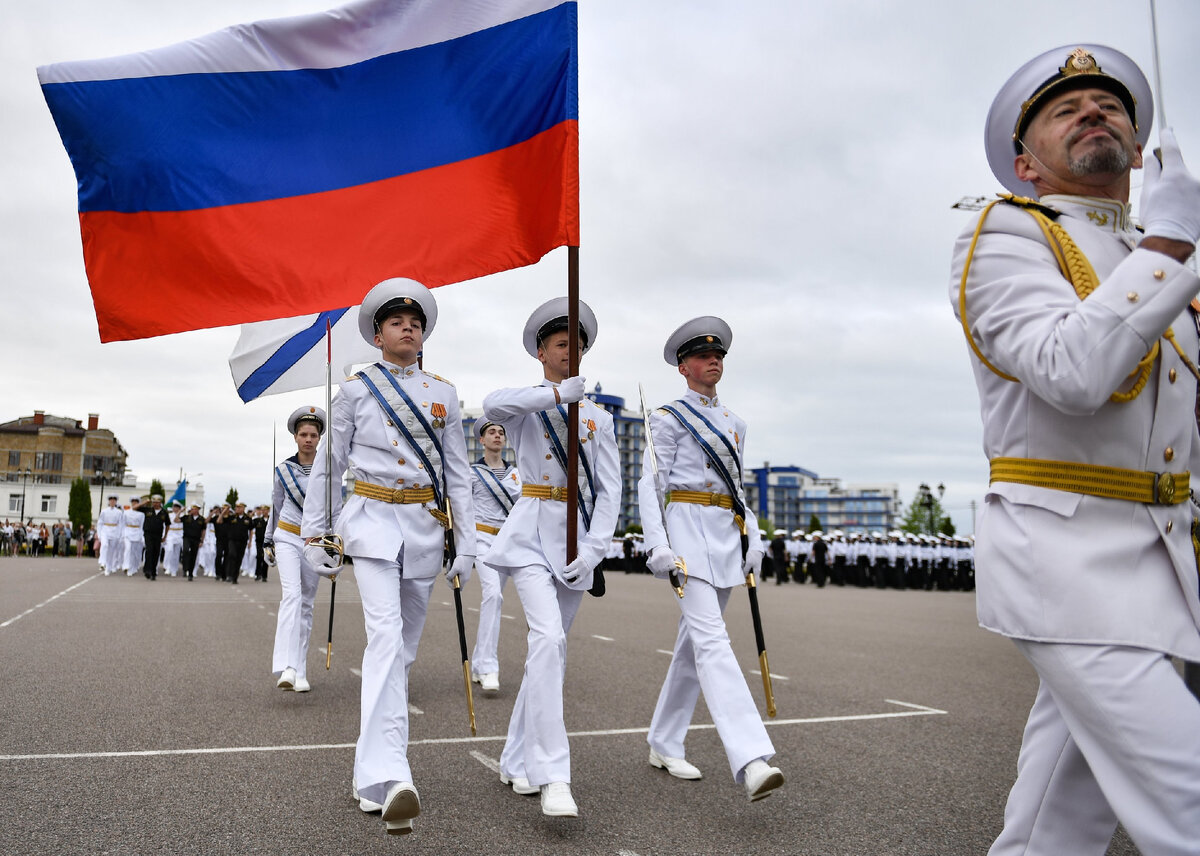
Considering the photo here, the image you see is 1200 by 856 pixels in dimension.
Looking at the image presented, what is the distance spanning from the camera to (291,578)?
806 centimetres

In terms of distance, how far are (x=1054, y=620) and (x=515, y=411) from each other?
9.56 feet

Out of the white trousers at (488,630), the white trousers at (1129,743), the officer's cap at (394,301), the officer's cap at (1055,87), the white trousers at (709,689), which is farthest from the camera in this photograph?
the white trousers at (488,630)

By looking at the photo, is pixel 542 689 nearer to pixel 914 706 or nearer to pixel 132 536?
pixel 914 706

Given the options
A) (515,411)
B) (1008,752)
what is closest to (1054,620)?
(515,411)

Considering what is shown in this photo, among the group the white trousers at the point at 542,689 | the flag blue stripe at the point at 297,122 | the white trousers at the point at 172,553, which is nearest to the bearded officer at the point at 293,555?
the flag blue stripe at the point at 297,122

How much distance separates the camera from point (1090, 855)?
2.41 metres

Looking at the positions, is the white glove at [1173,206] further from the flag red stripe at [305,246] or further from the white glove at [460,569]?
the flag red stripe at [305,246]

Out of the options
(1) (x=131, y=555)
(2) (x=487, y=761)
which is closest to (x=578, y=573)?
(2) (x=487, y=761)

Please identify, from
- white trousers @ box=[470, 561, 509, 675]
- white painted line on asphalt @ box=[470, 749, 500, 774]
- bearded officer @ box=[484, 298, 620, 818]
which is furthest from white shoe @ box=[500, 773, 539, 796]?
white trousers @ box=[470, 561, 509, 675]

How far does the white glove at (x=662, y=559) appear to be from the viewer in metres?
4.84

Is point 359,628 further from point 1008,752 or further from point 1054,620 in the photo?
point 1054,620

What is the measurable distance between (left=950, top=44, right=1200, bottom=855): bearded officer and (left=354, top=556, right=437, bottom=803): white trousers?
2.33m

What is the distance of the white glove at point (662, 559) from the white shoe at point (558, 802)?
111 centimetres

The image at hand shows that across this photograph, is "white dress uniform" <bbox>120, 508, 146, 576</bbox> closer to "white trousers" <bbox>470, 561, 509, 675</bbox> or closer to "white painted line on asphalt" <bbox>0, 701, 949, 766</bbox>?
"white trousers" <bbox>470, 561, 509, 675</bbox>
